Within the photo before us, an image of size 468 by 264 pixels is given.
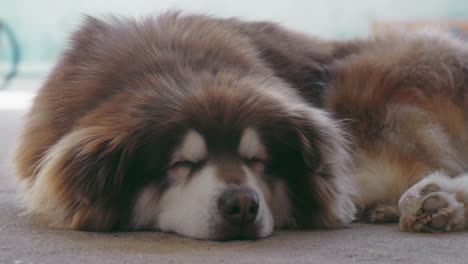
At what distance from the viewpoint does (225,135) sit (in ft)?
6.89

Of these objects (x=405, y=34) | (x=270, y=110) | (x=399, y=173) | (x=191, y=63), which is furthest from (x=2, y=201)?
(x=405, y=34)

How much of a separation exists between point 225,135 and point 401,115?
3.07ft

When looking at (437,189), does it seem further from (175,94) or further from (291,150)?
(175,94)

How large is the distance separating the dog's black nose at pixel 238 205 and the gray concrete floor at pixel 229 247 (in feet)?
0.26

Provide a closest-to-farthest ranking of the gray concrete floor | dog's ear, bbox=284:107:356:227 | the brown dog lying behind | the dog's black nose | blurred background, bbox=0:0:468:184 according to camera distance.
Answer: the gray concrete floor → the dog's black nose → dog's ear, bbox=284:107:356:227 → the brown dog lying behind → blurred background, bbox=0:0:468:184

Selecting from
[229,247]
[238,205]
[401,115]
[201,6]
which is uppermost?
Result: [201,6]

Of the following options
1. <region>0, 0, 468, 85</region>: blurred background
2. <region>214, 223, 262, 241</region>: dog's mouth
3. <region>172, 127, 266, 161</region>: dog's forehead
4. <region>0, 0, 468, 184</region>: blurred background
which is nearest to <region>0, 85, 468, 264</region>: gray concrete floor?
<region>214, 223, 262, 241</region>: dog's mouth

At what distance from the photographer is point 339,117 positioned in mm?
2793

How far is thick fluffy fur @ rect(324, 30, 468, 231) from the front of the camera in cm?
257

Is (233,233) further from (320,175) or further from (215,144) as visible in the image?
(320,175)

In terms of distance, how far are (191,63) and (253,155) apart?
423 millimetres

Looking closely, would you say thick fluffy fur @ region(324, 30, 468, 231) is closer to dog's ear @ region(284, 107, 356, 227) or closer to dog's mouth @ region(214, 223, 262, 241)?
dog's ear @ region(284, 107, 356, 227)

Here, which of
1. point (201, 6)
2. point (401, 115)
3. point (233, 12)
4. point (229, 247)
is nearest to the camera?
point (229, 247)

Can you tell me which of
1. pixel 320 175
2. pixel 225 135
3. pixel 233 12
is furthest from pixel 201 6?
pixel 225 135
